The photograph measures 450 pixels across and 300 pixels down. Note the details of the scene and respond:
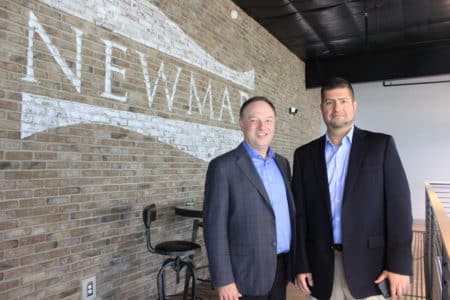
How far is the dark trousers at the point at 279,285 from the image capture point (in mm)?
1696

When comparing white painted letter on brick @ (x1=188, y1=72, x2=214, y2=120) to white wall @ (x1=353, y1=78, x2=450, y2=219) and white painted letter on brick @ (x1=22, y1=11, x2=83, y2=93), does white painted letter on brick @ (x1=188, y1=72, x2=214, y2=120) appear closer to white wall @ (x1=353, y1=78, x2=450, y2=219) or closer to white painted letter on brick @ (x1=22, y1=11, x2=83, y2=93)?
white painted letter on brick @ (x1=22, y1=11, x2=83, y2=93)

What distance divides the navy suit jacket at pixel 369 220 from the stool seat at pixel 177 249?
1.41m

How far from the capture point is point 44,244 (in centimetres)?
249

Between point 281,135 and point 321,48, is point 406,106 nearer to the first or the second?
point 321,48

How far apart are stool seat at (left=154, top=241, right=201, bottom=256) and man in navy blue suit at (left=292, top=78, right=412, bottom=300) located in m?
1.30

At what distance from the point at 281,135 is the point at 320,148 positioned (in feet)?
16.7

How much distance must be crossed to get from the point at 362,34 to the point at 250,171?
18.3ft

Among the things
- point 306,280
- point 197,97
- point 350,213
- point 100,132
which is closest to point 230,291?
point 306,280

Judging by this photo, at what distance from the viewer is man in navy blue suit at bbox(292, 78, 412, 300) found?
1.56 metres

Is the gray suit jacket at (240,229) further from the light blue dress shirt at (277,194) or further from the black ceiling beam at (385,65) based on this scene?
the black ceiling beam at (385,65)

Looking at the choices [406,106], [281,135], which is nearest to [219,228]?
[281,135]

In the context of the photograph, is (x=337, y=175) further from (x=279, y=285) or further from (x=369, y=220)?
(x=279, y=285)

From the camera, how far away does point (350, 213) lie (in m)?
1.59

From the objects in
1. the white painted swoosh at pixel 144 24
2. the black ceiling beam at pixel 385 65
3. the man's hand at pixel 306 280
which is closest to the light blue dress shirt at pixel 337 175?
the man's hand at pixel 306 280
